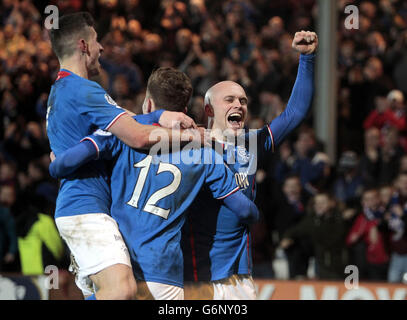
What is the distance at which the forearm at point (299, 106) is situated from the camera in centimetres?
498

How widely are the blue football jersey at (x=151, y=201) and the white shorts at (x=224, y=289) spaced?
1.32 feet

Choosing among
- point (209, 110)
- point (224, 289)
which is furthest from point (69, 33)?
point (224, 289)

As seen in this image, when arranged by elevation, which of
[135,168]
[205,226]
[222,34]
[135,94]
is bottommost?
[205,226]

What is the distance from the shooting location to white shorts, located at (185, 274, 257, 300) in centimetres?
461

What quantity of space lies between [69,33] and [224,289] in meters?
1.89

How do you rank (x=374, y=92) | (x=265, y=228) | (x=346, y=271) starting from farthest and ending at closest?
1. (x=374, y=92)
2. (x=265, y=228)
3. (x=346, y=271)

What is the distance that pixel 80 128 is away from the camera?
4.28 meters

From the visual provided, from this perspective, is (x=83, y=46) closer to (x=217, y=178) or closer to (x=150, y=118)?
(x=150, y=118)

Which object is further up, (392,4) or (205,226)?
(392,4)

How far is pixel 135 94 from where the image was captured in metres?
11.6

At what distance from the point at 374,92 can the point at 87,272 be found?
26.9ft

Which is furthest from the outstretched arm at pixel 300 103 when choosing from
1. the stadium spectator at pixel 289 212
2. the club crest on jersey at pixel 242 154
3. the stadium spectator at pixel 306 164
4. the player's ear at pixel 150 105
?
the stadium spectator at pixel 306 164
